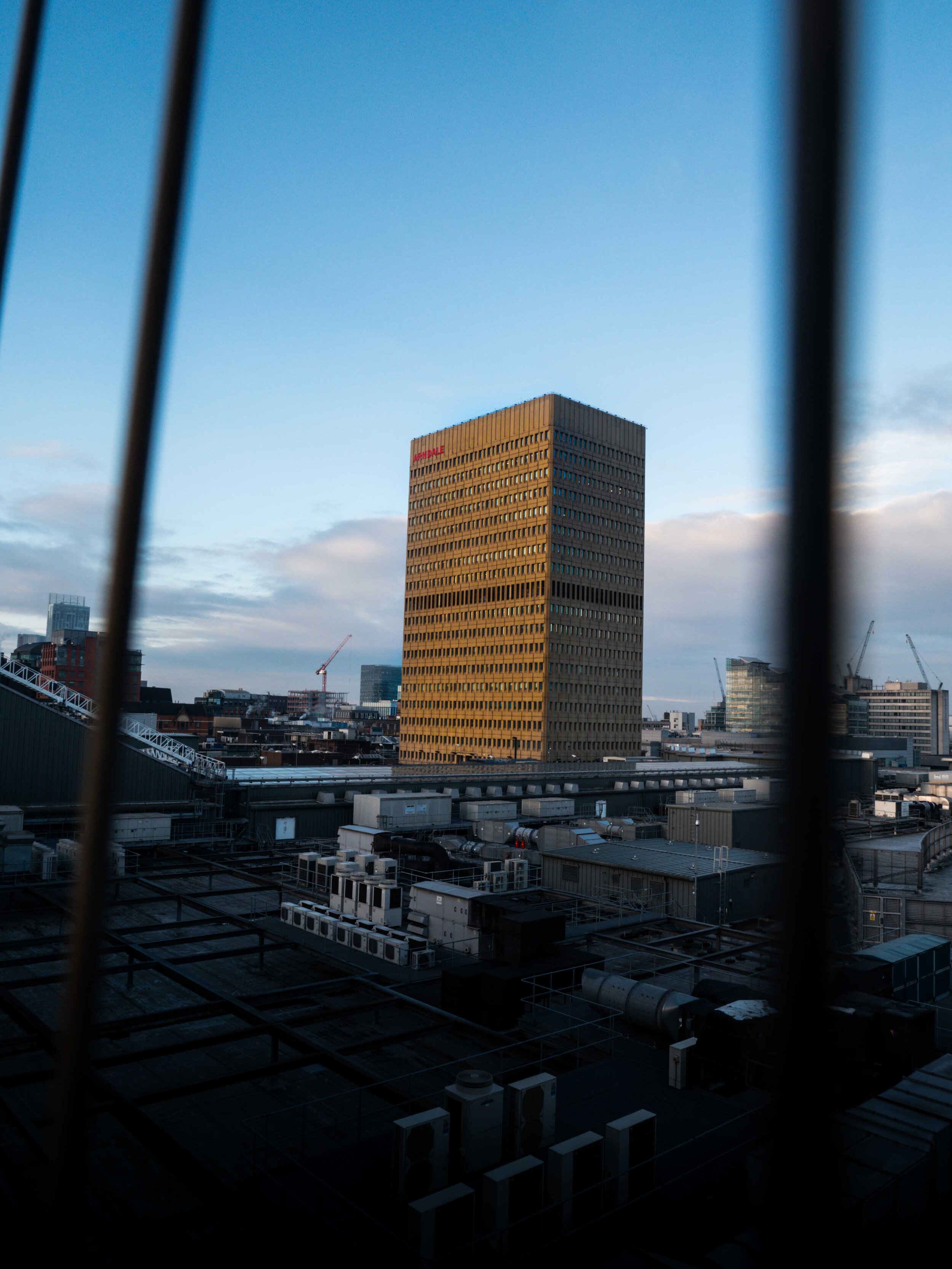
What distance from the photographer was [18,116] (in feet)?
20.1

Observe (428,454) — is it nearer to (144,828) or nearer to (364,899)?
(144,828)

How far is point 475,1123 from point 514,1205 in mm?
1854

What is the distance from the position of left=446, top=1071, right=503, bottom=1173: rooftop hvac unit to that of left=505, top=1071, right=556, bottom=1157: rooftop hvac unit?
0.94 ft

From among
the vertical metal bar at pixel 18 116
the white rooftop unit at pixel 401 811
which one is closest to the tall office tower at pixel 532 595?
the white rooftop unit at pixel 401 811

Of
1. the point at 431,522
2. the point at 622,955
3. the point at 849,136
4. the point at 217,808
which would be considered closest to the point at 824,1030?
the point at 849,136

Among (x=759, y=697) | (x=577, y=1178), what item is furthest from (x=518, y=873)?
(x=759, y=697)

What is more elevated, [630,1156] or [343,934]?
[630,1156]

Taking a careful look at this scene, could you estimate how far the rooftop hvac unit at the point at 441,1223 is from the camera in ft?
36.5

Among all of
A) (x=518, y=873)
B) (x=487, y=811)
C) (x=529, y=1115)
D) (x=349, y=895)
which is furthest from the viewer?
(x=487, y=811)

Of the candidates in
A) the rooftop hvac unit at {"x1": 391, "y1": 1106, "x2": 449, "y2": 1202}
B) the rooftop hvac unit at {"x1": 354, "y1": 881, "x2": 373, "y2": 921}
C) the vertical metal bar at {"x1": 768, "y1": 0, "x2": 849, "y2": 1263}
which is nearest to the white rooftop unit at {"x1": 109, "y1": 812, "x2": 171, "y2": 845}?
the rooftop hvac unit at {"x1": 354, "y1": 881, "x2": 373, "y2": 921}

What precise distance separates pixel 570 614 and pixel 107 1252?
132 meters

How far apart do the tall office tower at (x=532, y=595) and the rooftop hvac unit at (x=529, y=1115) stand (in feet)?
390

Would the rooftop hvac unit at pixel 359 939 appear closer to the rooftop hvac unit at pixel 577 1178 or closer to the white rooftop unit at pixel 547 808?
the rooftop hvac unit at pixel 577 1178

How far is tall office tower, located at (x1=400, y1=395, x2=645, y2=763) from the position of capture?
139625 millimetres
